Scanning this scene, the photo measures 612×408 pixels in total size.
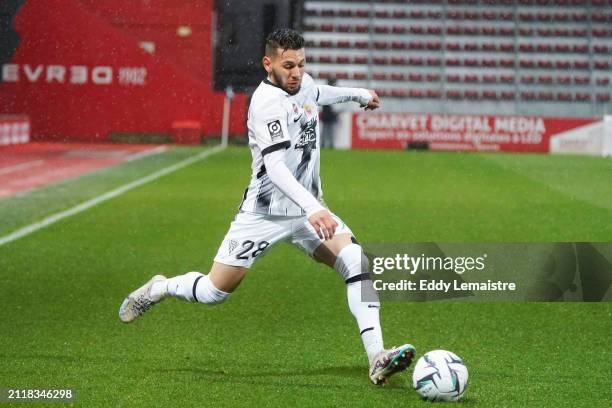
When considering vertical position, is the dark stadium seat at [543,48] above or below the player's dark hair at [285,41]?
below

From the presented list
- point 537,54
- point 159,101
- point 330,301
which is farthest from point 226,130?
point 330,301

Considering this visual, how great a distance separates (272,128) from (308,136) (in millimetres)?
321

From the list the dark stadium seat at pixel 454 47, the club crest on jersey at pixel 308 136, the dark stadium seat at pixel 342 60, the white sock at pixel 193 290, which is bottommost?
the white sock at pixel 193 290

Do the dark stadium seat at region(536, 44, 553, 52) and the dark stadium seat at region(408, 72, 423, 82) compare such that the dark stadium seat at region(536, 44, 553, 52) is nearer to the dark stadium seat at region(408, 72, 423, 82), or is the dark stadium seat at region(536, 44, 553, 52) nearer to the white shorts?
the dark stadium seat at region(408, 72, 423, 82)

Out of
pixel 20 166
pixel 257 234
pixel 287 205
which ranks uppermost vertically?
pixel 287 205

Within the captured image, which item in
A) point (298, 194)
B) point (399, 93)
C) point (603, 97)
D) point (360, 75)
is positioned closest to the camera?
point (298, 194)

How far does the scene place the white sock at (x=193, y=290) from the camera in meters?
6.14

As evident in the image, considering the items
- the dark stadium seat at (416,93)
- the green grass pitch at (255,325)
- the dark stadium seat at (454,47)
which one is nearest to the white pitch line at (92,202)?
the green grass pitch at (255,325)

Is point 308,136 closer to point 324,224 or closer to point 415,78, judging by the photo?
point 324,224

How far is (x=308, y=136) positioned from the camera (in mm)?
5895

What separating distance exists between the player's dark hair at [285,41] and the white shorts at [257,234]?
0.93 m

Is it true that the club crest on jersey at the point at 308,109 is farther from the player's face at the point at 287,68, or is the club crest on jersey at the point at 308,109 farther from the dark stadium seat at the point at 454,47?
the dark stadium seat at the point at 454,47

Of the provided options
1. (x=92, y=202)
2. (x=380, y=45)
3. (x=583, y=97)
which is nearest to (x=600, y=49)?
(x=583, y=97)

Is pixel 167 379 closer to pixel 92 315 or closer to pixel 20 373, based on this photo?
pixel 20 373
